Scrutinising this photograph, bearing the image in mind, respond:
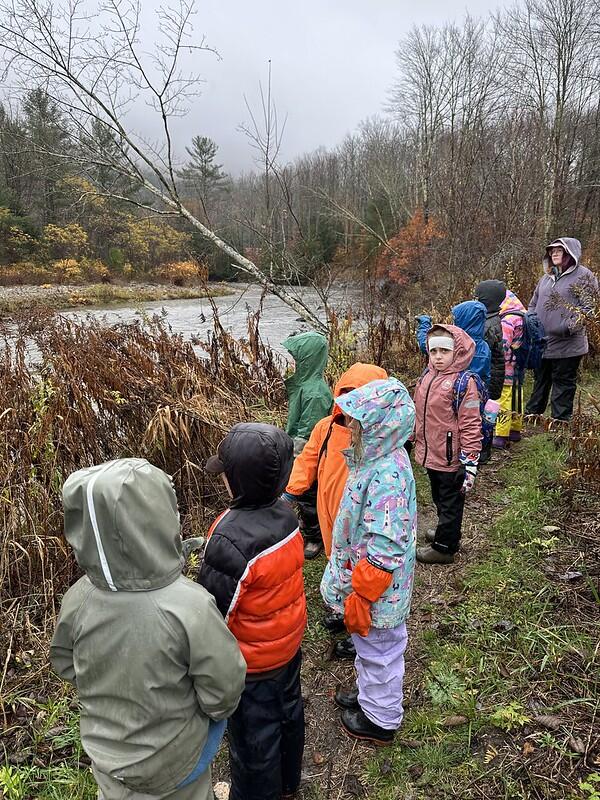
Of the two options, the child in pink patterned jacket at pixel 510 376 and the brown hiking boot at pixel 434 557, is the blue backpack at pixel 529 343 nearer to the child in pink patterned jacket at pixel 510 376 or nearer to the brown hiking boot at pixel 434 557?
the child in pink patterned jacket at pixel 510 376

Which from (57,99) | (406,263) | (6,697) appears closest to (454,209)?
(406,263)

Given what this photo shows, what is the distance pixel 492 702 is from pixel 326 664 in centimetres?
82

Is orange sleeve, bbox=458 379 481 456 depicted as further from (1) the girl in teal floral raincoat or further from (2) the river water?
(2) the river water

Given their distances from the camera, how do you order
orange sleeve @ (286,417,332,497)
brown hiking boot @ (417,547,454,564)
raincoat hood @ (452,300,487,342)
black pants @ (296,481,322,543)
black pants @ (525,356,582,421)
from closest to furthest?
orange sleeve @ (286,417,332,497), brown hiking boot @ (417,547,454,564), black pants @ (296,481,322,543), raincoat hood @ (452,300,487,342), black pants @ (525,356,582,421)

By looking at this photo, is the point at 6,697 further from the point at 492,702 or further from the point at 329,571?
the point at 492,702

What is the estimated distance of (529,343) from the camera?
4449 millimetres

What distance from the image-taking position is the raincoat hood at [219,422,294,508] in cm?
155

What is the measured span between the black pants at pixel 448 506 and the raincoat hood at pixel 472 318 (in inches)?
52.6

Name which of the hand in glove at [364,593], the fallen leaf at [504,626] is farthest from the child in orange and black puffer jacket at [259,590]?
the fallen leaf at [504,626]

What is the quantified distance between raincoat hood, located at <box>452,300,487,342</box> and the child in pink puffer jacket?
2.59 ft

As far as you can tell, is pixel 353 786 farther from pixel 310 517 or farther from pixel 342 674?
pixel 310 517

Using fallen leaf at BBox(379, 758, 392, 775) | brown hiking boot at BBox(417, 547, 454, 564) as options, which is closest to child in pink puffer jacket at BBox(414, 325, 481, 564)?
brown hiking boot at BBox(417, 547, 454, 564)

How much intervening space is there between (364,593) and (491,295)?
3249 millimetres

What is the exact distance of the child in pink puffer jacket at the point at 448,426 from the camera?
2846mm
